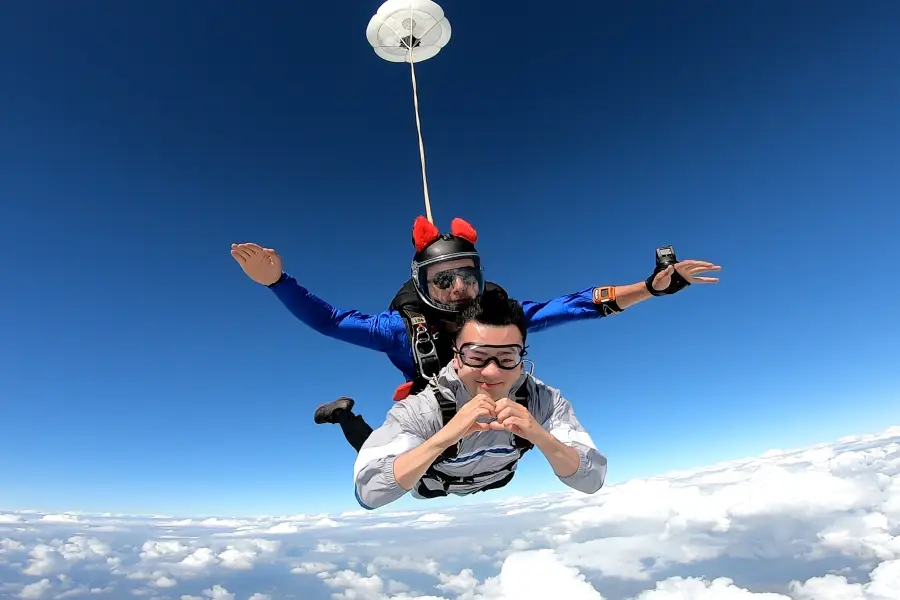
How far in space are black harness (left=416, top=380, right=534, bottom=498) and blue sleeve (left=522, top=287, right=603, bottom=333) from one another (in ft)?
2.40

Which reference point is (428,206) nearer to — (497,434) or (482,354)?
(482,354)

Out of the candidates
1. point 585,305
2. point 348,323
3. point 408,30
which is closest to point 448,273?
point 348,323

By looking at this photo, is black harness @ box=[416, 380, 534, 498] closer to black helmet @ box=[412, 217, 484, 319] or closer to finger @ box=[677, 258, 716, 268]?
black helmet @ box=[412, 217, 484, 319]

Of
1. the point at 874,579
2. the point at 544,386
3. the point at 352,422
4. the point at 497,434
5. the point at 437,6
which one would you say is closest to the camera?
the point at 497,434

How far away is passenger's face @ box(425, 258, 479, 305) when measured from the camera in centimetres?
249

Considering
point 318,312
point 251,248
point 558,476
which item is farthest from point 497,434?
point 251,248

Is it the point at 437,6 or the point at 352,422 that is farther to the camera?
the point at 437,6

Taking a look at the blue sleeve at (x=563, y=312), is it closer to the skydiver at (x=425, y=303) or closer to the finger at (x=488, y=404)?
the skydiver at (x=425, y=303)

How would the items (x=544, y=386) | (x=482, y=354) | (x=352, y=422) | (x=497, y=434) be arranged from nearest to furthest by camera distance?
(x=482, y=354) → (x=497, y=434) → (x=544, y=386) → (x=352, y=422)

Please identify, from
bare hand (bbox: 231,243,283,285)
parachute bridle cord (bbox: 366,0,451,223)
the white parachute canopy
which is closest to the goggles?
bare hand (bbox: 231,243,283,285)

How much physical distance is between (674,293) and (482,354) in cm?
143

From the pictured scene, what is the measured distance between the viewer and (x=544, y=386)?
238 centimetres

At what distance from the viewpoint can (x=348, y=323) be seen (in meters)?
2.81

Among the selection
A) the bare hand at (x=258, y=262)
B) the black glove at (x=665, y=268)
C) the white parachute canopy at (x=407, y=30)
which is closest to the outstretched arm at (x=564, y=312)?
the black glove at (x=665, y=268)
